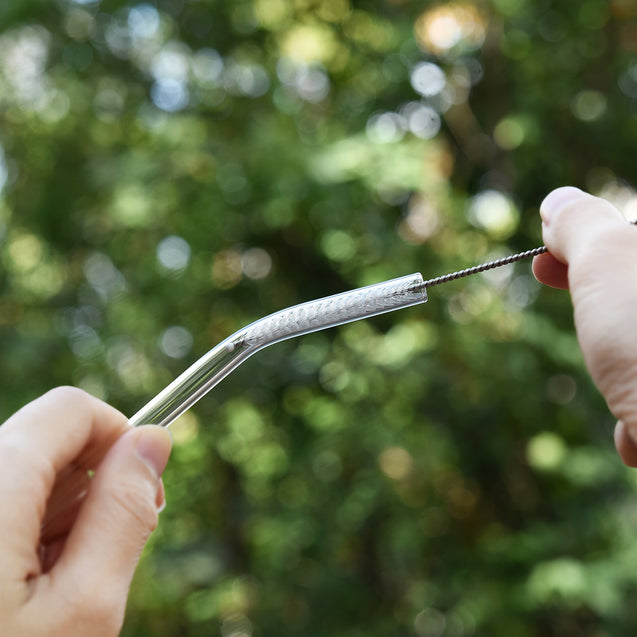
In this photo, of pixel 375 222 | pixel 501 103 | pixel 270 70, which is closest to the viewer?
pixel 375 222

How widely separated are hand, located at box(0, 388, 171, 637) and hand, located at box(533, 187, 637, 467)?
0.28 m

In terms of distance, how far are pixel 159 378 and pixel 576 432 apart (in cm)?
120

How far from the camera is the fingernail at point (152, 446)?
49 centimetres

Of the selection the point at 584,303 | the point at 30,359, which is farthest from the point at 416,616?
the point at 584,303

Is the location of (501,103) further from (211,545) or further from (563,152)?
(211,545)

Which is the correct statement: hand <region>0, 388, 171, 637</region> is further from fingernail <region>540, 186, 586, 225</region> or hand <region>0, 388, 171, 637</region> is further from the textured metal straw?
fingernail <region>540, 186, 586, 225</region>

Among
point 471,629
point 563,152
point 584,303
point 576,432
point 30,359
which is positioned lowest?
point 471,629

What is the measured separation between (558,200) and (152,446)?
33 cm

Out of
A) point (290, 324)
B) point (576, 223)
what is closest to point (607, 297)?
point (576, 223)

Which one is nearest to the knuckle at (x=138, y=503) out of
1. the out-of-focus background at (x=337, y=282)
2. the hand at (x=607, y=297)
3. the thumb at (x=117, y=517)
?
the thumb at (x=117, y=517)

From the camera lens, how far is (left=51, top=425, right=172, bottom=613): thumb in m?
0.44

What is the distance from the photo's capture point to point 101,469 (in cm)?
48

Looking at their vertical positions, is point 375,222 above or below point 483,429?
above

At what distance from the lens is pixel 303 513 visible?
2281 millimetres
